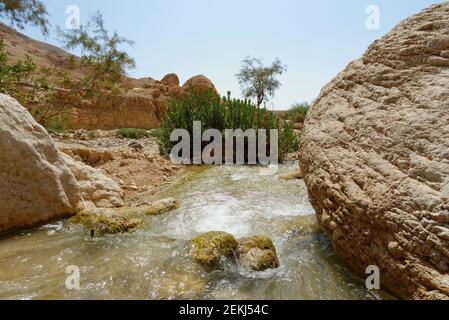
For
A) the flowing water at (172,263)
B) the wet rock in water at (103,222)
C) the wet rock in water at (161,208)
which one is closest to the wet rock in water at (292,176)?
the flowing water at (172,263)

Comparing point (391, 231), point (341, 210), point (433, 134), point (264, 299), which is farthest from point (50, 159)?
point (433, 134)

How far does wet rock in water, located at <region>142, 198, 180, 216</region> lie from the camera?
4.62 metres

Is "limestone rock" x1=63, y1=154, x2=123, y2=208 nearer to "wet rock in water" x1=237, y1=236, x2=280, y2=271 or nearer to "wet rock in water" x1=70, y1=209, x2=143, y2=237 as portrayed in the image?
"wet rock in water" x1=70, y1=209, x2=143, y2=237

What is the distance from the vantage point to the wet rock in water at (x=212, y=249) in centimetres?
289

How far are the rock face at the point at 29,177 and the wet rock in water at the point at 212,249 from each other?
2204 mm

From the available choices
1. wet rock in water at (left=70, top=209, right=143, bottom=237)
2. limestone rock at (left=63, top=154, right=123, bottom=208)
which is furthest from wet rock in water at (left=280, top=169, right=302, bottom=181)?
wet rock in water at (left=70, top=209, right=143, bottom=237)

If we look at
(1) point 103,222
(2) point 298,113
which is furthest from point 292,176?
(2) point 298,113

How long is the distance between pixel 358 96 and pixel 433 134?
3.43ft

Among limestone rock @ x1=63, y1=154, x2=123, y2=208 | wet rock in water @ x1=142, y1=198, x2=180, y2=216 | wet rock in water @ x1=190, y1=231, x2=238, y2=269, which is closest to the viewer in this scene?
wet rock in water @ x1=190, y1=231, x2=238, y2=269

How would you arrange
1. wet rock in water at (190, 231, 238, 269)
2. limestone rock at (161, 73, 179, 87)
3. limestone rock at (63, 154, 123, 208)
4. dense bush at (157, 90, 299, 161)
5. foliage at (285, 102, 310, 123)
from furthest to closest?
limestone rock at (161, 73, 179, 87) → foliage at (285, 102, 310, 123) → dense bush at (157, 90, 299, 161) → limestone rock at (63, 154, 123, 208) → wet rock in water at (190, 231, 238, 269)

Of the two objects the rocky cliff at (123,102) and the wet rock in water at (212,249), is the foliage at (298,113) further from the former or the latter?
the wet rock in water at (212,249)

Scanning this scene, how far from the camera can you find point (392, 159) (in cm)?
256

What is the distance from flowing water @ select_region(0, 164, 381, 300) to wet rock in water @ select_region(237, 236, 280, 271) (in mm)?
83
